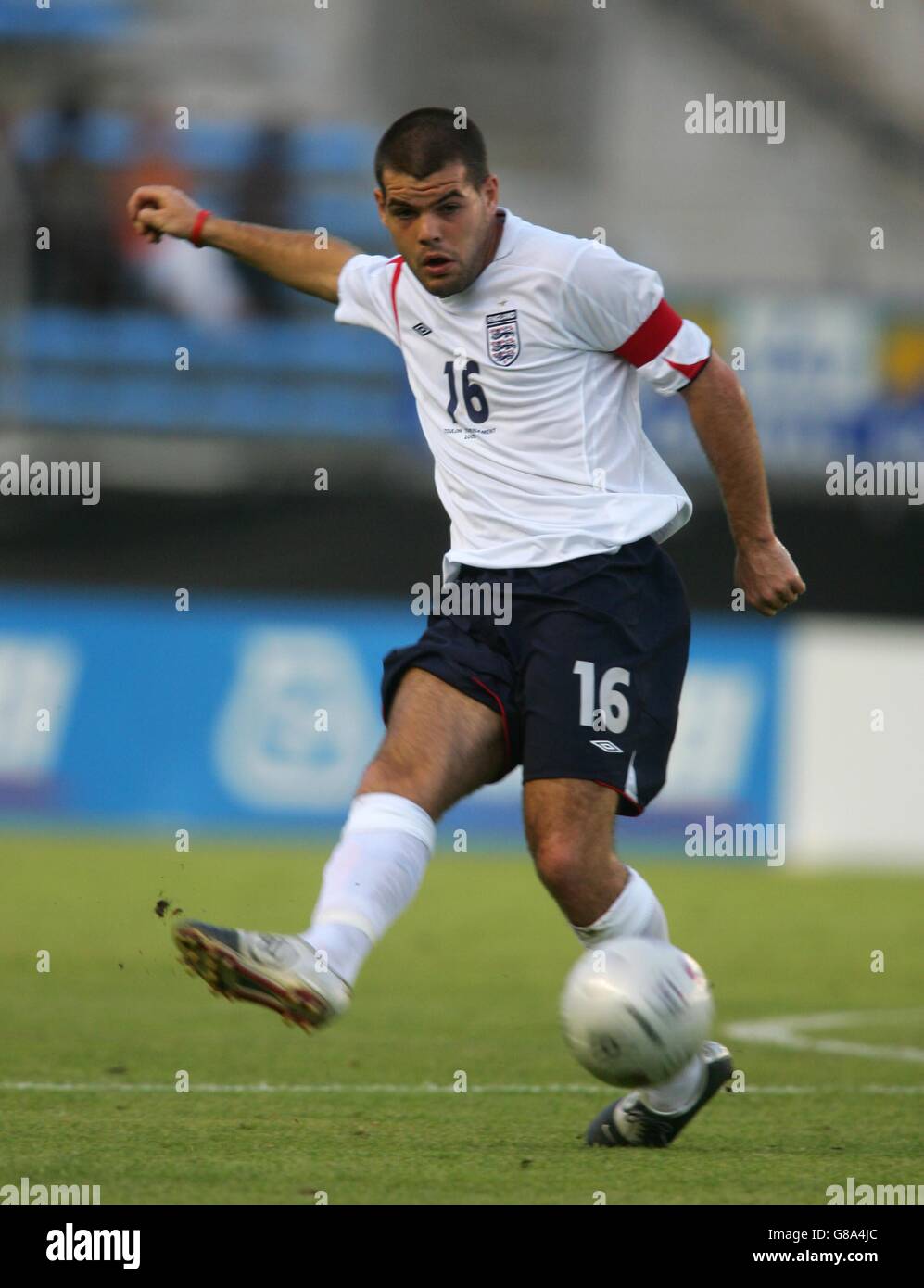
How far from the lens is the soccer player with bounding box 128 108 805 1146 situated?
4.49m

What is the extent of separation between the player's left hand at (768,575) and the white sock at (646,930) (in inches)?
25.7

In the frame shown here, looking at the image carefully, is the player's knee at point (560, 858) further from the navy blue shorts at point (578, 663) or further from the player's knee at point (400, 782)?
the player's knee at point (400, 782)

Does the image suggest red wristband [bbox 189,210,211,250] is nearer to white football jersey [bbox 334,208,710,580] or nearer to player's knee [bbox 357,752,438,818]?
white football jersey [bbox 334,208,710,580]

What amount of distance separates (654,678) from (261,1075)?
1805 millimetres

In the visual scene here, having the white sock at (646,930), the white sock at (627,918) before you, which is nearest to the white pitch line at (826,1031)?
the white sock at (646,930)

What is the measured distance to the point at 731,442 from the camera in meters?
4.66

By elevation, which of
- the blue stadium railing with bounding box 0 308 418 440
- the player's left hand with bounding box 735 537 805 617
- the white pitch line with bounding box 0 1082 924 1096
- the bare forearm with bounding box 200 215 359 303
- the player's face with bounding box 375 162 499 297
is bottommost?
the white pitch line with bounding box 0 1082 924 1096

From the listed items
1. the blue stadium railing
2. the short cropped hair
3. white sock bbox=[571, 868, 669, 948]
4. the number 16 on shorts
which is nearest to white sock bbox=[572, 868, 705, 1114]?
white sock bbox=[571, 868, 669, 948]

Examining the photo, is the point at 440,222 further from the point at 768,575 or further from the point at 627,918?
the point at 627,918

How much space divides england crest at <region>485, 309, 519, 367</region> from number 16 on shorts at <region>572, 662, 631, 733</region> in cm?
69

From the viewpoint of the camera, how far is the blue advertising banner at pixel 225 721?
13.6m

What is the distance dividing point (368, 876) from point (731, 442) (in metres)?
1.22

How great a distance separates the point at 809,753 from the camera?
13.7 metres

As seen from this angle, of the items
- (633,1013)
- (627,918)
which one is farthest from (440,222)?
(633,1013)
